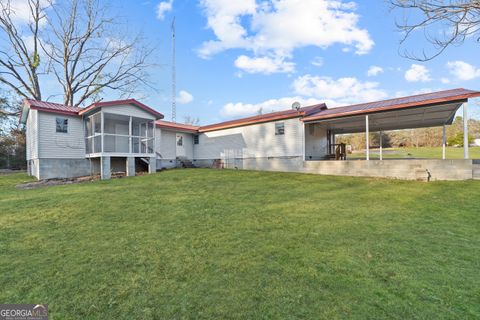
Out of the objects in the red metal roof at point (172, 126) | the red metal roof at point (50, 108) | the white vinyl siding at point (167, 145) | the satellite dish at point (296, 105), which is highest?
the satellite dish at point (296, 105)

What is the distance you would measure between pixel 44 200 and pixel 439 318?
8988mm

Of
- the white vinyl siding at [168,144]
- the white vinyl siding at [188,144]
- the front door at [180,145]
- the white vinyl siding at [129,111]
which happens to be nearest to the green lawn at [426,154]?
the white vinyl siding at [188,144]

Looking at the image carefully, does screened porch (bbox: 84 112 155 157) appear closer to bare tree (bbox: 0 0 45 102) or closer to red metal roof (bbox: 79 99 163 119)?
red metal roof (bbox: 79 99 163 119)

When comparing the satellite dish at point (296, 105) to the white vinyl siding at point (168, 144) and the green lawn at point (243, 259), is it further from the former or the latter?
the green lawn at point (243, 259)

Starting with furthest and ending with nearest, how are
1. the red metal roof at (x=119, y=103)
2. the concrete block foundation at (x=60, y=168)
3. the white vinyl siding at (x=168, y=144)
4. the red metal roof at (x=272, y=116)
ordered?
the white vinyl siding at (x=168, y=144)
the red metal roof at (x=272, y=116)
the concrete block foundation at (x=60, y=168)
the red metal roof at (x=119, y=103)

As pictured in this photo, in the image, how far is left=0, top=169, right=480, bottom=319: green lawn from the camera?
2.37m

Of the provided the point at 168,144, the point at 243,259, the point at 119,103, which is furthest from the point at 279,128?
the point at 243,259

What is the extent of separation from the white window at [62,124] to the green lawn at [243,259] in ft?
25.0

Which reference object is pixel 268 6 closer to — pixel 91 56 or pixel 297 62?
pixel 297 62

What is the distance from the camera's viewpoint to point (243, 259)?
11.0 feet

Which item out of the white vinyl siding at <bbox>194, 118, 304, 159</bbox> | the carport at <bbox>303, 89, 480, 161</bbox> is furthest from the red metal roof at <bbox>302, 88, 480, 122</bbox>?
the white vinyl siding at <bbox>194, 118, 304, 159</bbox>

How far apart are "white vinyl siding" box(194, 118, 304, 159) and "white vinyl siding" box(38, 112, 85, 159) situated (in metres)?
8.29

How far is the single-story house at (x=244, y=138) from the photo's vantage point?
10367 millimetres

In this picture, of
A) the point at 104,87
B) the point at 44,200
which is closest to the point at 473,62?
the point at 44,200
